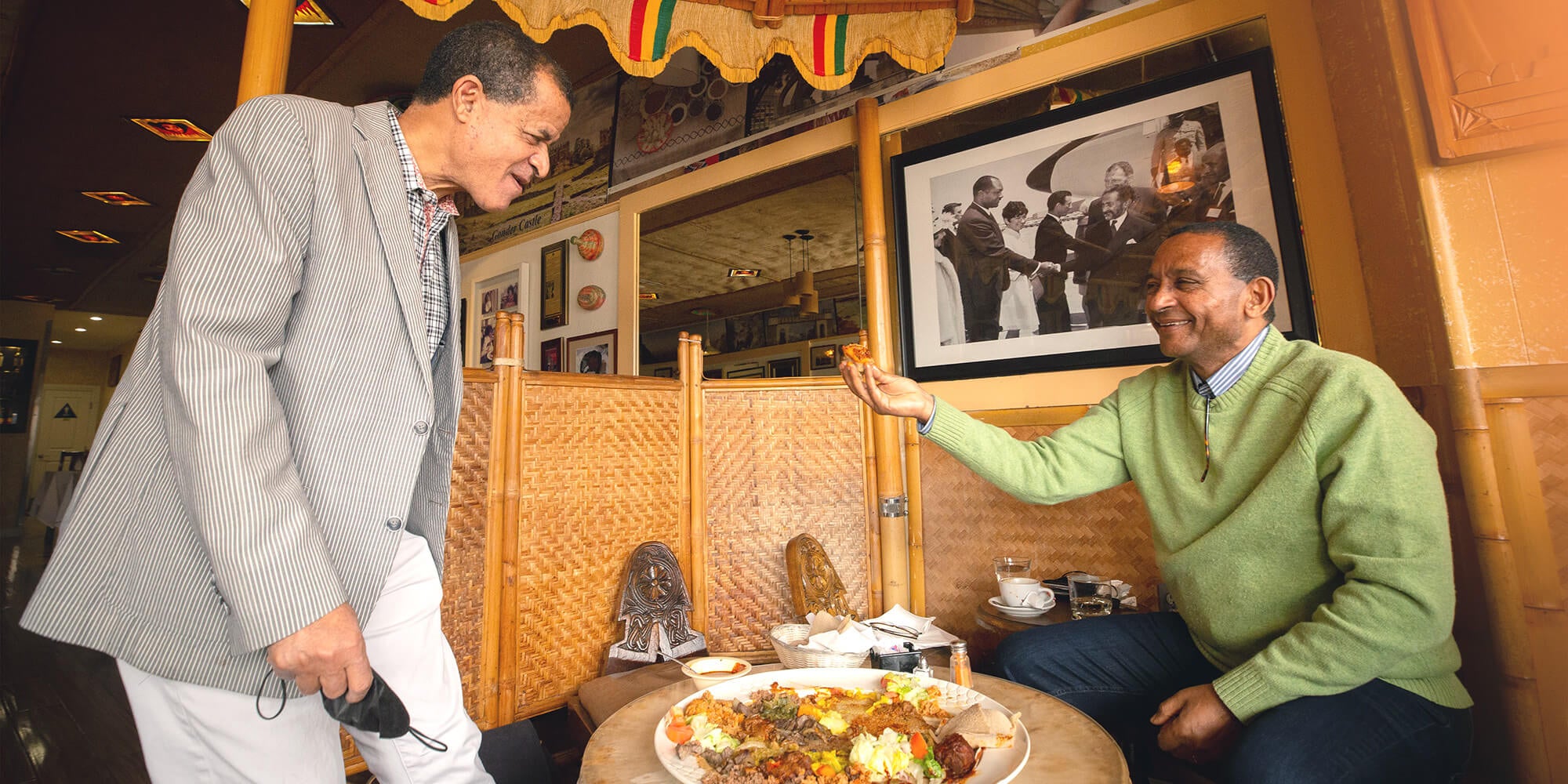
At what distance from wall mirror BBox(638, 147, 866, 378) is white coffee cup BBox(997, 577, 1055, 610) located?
69.3 inches

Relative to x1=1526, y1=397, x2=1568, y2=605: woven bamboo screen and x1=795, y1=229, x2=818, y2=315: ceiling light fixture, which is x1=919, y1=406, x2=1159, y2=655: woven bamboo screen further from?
x1=795, y1=229, x2=818, y2=315: ceiling light fixture

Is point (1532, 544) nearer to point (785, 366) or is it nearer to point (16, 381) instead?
point (785, 366)

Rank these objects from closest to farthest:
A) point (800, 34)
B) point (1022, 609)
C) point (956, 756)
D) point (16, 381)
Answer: point (956, 756)
point (1022, 609)
point (800, 34)
point (16, 381)

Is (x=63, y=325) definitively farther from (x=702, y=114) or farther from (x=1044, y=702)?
(x=1044, y=702)

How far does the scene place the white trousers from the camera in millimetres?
1119

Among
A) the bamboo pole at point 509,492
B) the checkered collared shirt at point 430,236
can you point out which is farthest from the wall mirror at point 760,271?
the checkered collared shirt at point 430,236

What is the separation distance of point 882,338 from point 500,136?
8.03 feet

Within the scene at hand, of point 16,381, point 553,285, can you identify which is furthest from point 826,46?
point 16,381

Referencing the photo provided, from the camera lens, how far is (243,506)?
99 centimetres

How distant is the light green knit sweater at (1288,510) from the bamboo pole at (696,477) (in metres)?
1.58

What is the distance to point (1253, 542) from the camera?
1651mm

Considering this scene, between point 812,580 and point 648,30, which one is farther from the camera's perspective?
point 812,580

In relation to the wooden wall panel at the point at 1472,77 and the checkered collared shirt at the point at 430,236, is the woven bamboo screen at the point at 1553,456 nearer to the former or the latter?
the wooden wall panel at the point at 1472,77

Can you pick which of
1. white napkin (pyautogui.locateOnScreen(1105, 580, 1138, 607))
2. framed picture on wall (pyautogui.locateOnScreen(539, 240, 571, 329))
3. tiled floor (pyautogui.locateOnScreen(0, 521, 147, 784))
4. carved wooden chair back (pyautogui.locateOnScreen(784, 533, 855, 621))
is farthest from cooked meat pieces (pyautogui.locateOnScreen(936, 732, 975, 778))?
framed picture on wall (pyautogui.locateOnScreen(539, 240, 571, 329))
